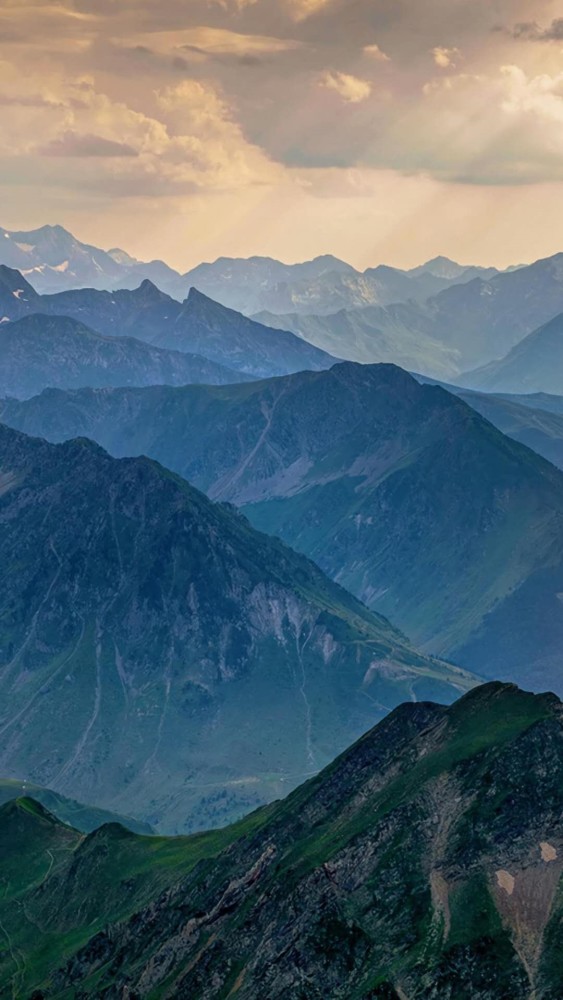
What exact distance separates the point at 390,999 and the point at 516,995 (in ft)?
52.1

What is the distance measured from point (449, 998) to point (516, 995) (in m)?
8.36

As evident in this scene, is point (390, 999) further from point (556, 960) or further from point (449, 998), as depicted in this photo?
point (556, 960)

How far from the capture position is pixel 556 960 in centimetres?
19912

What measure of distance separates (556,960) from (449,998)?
46.9 feet

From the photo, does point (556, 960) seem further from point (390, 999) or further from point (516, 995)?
point (390, 999)

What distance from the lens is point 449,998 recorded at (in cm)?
19725

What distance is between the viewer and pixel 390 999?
7854 inches

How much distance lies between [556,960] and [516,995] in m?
7.68

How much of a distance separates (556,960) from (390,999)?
21292 mm

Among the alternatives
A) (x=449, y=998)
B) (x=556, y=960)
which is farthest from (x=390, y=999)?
(x=556, y=960)

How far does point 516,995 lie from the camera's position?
195 m

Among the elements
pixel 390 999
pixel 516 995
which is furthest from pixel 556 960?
pixel 390 999
